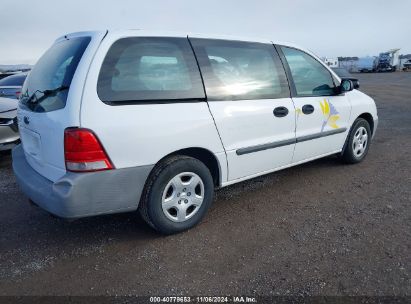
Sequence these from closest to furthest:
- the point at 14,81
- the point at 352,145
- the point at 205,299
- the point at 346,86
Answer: the point at 205,299 → the point at 346,86 → the point at 352,145 → the point at 14,81

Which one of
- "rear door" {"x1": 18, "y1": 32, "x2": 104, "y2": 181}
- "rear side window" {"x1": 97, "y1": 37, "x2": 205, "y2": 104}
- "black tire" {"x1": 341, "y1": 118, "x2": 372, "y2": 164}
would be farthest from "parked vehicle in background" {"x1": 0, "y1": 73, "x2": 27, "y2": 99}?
"black tire" {"x1": 341, "y1": 118, "x2": 372, "y2": 164}

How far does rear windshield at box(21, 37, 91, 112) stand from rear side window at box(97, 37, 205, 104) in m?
0.27

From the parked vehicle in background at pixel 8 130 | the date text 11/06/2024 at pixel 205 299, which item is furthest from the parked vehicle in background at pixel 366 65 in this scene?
the date text 11/06/2024 at pixel 205 299

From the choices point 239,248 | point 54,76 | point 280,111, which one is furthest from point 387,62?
point 54,76

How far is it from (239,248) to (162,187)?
827 millimetres

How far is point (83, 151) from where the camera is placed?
245 cm

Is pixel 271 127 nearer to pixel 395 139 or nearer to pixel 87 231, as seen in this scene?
pixel 87 231

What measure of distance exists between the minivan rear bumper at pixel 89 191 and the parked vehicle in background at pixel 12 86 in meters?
5.70

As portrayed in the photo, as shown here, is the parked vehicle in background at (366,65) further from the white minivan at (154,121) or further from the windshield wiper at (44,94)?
the windshield wiper at (44,94)

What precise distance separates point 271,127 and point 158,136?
136 cm

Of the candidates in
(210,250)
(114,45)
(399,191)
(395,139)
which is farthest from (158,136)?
(395,139)

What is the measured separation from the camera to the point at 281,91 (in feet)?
12.0

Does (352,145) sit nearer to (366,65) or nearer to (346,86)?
(346,86)

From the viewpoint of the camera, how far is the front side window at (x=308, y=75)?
12.7ft
